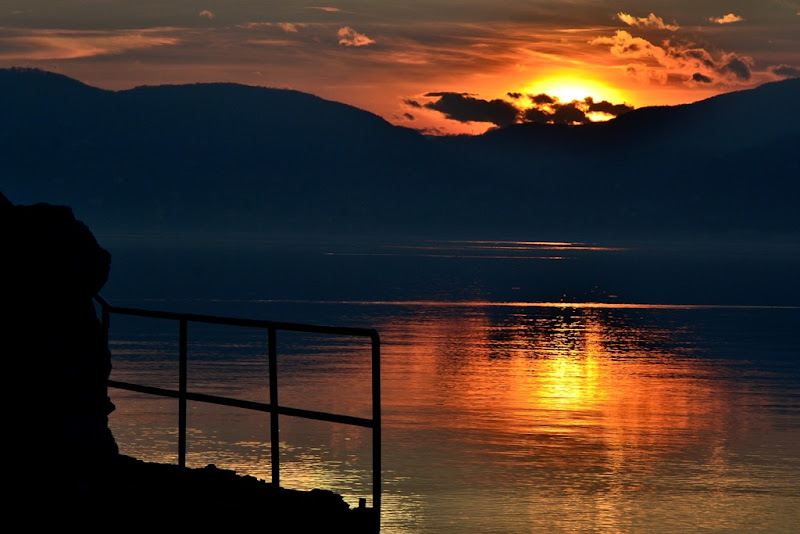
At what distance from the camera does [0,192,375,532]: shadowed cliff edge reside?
10617 millimetres

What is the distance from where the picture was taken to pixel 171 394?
1300 centimetres

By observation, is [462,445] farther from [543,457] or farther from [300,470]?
[300,470]

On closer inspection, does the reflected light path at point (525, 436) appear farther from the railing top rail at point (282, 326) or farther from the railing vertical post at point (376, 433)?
the railing top rail at point (282, 326)

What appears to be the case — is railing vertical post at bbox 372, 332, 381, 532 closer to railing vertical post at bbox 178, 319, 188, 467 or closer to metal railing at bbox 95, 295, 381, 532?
metal railing at bbox 95, 295, 381, 532

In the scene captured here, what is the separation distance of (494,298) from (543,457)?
5421cm

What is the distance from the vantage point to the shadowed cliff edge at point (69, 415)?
10617mm

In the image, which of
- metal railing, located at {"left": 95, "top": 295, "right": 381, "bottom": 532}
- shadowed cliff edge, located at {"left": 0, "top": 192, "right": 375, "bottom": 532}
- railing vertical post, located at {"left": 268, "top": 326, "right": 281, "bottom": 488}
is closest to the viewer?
shadowed cliff edge, located at {"left": 0, "top": 192, "right": 375, "bottom": 532}

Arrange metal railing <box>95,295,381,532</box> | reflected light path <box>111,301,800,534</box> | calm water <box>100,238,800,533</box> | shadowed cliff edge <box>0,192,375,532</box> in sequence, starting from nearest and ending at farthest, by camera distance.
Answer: shadowed cliff edge <box>0,192,375,532</box>, metal railing <box>95,295,381,532</box>, reflected light path <box>111,301,800,534</box>, calm water <box>100,238,800,533</box>

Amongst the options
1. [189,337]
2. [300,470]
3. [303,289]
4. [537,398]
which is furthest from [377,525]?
[303,289]

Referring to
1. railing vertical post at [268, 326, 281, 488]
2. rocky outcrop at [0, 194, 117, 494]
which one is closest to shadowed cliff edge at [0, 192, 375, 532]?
rocky outcrop at [0, 194, 117, 494]

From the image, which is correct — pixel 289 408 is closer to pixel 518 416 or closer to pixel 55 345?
pixel 55 345

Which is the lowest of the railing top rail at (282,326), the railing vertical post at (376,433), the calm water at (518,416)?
the calm water at (518,416)

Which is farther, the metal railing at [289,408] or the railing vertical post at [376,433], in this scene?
the railing vertical post at [376,433]

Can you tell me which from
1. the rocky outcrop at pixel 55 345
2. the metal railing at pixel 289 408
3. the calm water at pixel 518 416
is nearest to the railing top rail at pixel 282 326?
the metal railing at pixel 289 408
